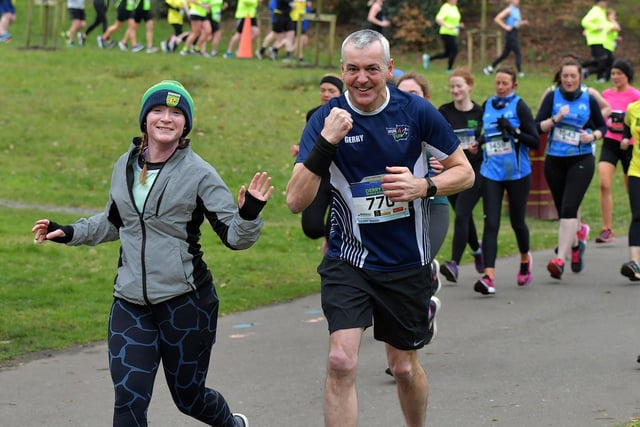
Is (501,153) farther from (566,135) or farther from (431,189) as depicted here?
(431,189)

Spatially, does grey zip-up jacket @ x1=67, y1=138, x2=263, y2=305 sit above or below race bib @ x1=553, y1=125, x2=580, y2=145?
below

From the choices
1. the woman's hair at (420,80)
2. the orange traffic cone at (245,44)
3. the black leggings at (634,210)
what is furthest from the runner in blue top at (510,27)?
the woman's hair at (420,80)

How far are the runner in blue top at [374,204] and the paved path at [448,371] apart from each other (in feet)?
3.77

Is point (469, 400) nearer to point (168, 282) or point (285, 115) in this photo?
point (168, 282)

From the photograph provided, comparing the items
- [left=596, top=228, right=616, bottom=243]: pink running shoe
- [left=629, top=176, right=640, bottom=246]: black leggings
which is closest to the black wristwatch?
[left=629, top=176, right=640, bottom=246]: black leggings

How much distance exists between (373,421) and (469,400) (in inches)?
28.0

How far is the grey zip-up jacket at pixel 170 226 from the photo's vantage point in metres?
5.52

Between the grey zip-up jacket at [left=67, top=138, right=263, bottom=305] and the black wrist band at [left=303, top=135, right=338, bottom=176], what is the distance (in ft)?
1.08

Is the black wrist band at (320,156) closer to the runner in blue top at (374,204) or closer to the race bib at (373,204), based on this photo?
the runner in blue top at (374,204)

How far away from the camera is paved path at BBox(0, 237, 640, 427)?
22.4 ft

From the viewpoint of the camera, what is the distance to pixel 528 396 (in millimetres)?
Answer: 7160

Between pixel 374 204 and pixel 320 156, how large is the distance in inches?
16.2

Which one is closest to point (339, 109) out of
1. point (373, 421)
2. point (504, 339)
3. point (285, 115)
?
point (373, 421)

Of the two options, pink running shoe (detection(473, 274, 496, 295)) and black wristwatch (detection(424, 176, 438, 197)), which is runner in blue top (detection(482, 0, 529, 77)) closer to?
pink running shoe (detection(473, 274, 496, 295))
